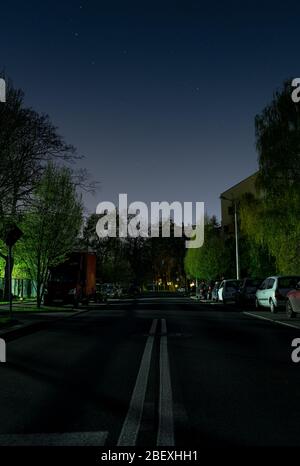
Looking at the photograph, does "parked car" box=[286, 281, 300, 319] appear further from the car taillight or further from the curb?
the curb

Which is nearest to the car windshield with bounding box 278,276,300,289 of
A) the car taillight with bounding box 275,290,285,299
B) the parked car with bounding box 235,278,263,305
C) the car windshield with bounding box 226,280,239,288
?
the car taillight with bounding box 275,290,285,299

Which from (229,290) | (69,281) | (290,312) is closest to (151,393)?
(290,312)

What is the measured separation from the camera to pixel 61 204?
28.0 meters

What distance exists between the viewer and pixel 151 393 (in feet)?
21.6

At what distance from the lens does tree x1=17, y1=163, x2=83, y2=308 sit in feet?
90.4

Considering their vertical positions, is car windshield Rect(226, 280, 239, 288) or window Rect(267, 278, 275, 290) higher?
car windshield Rect(226, 280, 239, 288)

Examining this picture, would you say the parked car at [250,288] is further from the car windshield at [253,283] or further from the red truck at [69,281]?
the red truck at [69,281]

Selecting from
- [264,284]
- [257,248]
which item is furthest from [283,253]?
[257,248]

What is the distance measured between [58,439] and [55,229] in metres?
23.9

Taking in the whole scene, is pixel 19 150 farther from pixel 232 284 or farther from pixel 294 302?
pixel 232 284

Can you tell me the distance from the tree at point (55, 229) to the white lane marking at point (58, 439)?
73.6 feet

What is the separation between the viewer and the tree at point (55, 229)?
27562 millimetres
